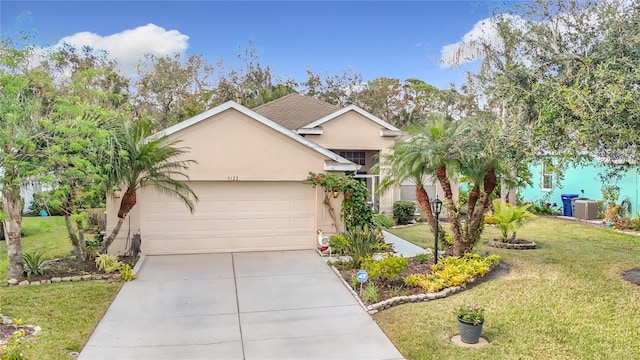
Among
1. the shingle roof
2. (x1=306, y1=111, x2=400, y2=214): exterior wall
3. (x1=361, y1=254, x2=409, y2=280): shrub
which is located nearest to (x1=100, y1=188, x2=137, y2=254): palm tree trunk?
(x1=361, y1=254, x2=409, y2=280): shrub

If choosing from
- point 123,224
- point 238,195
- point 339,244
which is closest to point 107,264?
point 123,224

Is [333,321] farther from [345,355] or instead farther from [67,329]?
[67,329]

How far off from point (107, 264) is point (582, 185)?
19.2 m

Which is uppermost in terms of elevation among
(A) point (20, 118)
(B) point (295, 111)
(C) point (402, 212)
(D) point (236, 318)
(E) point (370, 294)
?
(B) point (295, 111)

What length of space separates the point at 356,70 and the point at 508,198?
23.3 m

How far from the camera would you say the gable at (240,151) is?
12.8 meters

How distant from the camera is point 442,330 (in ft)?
23.8

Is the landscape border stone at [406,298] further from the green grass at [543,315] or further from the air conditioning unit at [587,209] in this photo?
the air conditioning unit at [587,209]

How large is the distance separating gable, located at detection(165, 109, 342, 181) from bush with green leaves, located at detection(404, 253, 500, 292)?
202 inches

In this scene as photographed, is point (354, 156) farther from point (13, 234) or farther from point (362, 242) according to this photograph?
point (13, 234)

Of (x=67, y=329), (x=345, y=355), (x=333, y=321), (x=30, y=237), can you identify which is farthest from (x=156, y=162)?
(x=30, y=237)

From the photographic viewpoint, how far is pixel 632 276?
956 cm

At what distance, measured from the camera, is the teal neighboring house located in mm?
17281

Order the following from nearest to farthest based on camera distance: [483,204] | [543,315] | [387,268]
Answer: [543,315] → [387,268] → [483,204]
